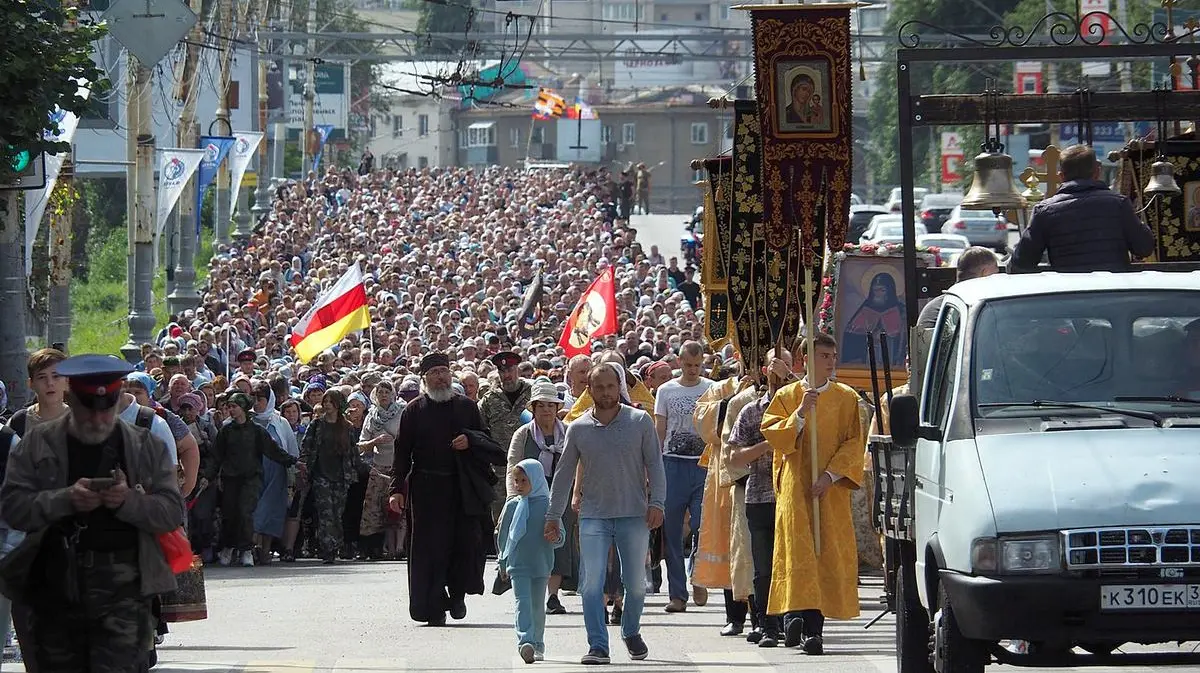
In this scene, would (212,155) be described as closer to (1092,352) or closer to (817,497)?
(817,497)

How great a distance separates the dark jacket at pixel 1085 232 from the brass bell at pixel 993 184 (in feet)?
5.51

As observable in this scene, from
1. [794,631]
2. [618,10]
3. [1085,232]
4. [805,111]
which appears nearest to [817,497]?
[794,631]

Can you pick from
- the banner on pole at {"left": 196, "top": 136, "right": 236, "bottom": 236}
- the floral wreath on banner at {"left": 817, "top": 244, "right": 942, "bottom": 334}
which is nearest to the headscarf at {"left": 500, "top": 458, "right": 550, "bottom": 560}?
the floral wreath on banner at {"left": 817, "top": 244, "right": 942, "bottom": 334}

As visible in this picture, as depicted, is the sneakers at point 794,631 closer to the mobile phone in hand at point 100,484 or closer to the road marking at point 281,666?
the road marking at point 281,666

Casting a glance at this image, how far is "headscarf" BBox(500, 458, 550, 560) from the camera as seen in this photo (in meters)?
13.1

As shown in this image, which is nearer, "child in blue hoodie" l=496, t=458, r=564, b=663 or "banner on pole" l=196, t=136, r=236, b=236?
"child in blue hoodie" l=496, t=458, r=564, b=663

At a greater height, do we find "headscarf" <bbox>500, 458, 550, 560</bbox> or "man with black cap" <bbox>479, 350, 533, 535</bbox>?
"man with black cap" <bbox>479, 350, 533, 535</bbox>

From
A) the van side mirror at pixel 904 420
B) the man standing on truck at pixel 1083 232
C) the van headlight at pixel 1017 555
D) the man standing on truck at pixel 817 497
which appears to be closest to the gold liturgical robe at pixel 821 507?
the man standing on truck at pixel 817 497

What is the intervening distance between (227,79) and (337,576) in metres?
27.7

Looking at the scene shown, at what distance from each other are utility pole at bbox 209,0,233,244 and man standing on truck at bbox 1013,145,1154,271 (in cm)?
3131

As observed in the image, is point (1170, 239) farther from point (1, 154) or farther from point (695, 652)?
point (1, 154)

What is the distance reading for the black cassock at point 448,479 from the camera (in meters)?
15.3

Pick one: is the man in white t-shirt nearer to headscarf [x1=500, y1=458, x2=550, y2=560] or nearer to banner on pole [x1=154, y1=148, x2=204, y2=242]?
headscarf [x1=500, y1=458, x2=550, y2=560]

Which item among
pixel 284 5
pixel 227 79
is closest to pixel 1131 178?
pixel 227 79
